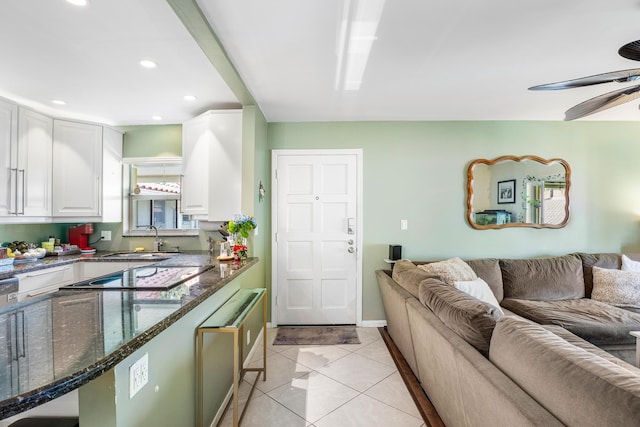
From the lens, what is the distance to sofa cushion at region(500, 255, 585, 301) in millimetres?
3080

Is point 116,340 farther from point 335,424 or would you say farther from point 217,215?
point 217,215

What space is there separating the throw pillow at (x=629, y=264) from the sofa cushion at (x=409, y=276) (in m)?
2.40

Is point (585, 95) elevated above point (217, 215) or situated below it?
above

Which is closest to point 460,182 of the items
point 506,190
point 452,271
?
point 506,190

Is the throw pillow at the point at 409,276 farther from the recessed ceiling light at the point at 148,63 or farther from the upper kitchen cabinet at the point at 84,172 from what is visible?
the upper kitchen cabinet at the point at 84,172

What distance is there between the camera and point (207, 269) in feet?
6.85

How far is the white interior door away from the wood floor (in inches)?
32.9

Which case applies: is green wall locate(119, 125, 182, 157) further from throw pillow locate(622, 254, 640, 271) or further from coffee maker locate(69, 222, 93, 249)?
throw pillow locate(622, 254, 640, 271)

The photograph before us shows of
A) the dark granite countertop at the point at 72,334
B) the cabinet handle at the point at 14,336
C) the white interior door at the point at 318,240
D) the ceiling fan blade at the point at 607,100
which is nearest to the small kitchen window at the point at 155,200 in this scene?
the white interior door at the point at 318,240

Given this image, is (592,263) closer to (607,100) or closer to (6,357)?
(607,100)

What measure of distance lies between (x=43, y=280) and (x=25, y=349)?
2263 millimetres

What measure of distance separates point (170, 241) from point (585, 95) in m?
4.61

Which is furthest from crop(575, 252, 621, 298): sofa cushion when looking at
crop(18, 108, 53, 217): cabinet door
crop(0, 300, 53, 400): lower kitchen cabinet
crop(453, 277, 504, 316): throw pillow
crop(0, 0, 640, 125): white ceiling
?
crop(18, 108, 53, 217): cabinet door

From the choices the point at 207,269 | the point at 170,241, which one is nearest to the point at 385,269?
the point at 207,269
